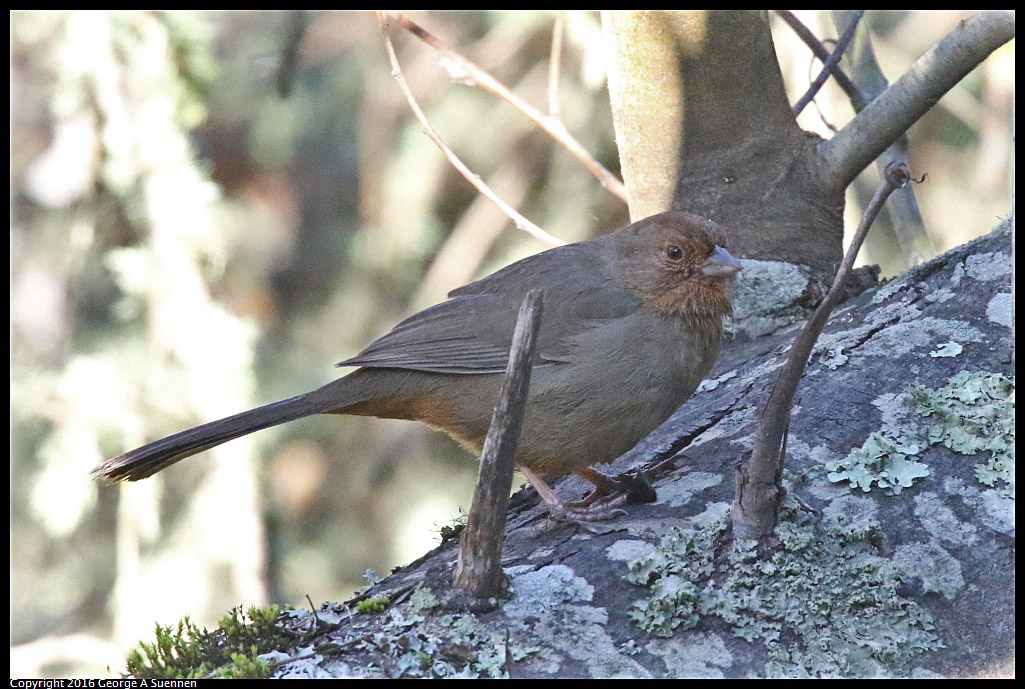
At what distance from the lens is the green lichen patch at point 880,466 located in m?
2.53

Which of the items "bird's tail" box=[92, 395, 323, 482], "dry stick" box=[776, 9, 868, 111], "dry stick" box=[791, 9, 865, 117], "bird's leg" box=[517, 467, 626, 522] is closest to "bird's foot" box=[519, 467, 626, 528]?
"bird's leg" box=[517, 467, 626, 522]

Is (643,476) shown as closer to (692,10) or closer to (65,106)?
(692,10)

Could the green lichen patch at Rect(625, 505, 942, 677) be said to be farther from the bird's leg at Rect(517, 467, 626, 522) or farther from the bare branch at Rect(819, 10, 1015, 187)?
the bare branch at Rect(819, 10, 1015, 187)

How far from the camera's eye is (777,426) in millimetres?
2223

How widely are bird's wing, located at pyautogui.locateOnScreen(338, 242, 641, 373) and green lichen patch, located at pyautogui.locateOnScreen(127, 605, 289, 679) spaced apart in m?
1.08

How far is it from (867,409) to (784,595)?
2.74 ft

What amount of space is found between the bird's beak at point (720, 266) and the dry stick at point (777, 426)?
3.68 feet

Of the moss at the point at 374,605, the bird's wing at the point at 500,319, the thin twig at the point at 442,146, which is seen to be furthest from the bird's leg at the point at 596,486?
the thin twig at the point at 442,146

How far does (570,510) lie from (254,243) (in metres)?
3.94

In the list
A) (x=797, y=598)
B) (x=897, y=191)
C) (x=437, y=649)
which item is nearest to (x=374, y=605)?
(x=437, y=649)

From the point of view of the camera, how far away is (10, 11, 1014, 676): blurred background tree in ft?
15.1

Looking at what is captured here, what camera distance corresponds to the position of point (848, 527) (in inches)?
93.5

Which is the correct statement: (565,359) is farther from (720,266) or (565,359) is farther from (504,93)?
(504,93)

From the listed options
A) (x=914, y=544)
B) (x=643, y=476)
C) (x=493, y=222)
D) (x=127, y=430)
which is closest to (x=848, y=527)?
(x=914, y=544)
